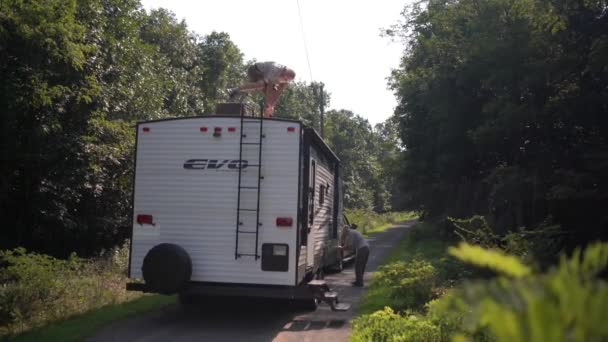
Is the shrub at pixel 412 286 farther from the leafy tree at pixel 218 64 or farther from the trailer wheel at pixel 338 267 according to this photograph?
the leafy tree at pixel 218 64

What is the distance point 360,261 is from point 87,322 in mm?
6773

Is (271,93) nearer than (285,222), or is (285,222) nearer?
(285,222)

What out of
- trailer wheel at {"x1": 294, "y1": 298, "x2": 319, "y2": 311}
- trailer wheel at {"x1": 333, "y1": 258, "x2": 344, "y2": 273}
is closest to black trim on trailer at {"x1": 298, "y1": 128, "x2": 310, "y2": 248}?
trailer wheel at {"x1": 294, "y1": 298, "x2": 319, "y2": 311}

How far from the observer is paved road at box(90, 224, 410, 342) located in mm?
9297

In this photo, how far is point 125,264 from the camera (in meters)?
17.8

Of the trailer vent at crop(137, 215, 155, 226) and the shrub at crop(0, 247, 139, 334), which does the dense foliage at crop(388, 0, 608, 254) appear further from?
the shrub at crop(0, 247, 139, 334)

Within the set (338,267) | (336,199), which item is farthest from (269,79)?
(338,267)

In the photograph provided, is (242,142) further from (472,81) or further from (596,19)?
(472,81)

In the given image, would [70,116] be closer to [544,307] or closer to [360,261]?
[360,261]

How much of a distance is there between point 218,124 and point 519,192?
10.5 metres

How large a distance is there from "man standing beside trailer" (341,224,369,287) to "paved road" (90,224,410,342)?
204 centimetres

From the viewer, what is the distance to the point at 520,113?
58.9 feet

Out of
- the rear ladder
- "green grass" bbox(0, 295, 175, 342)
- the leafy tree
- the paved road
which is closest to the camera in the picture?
"green grass" bbox(0, 295, 175, 342)

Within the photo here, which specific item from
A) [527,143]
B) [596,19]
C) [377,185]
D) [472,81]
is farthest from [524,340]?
[377,185]
